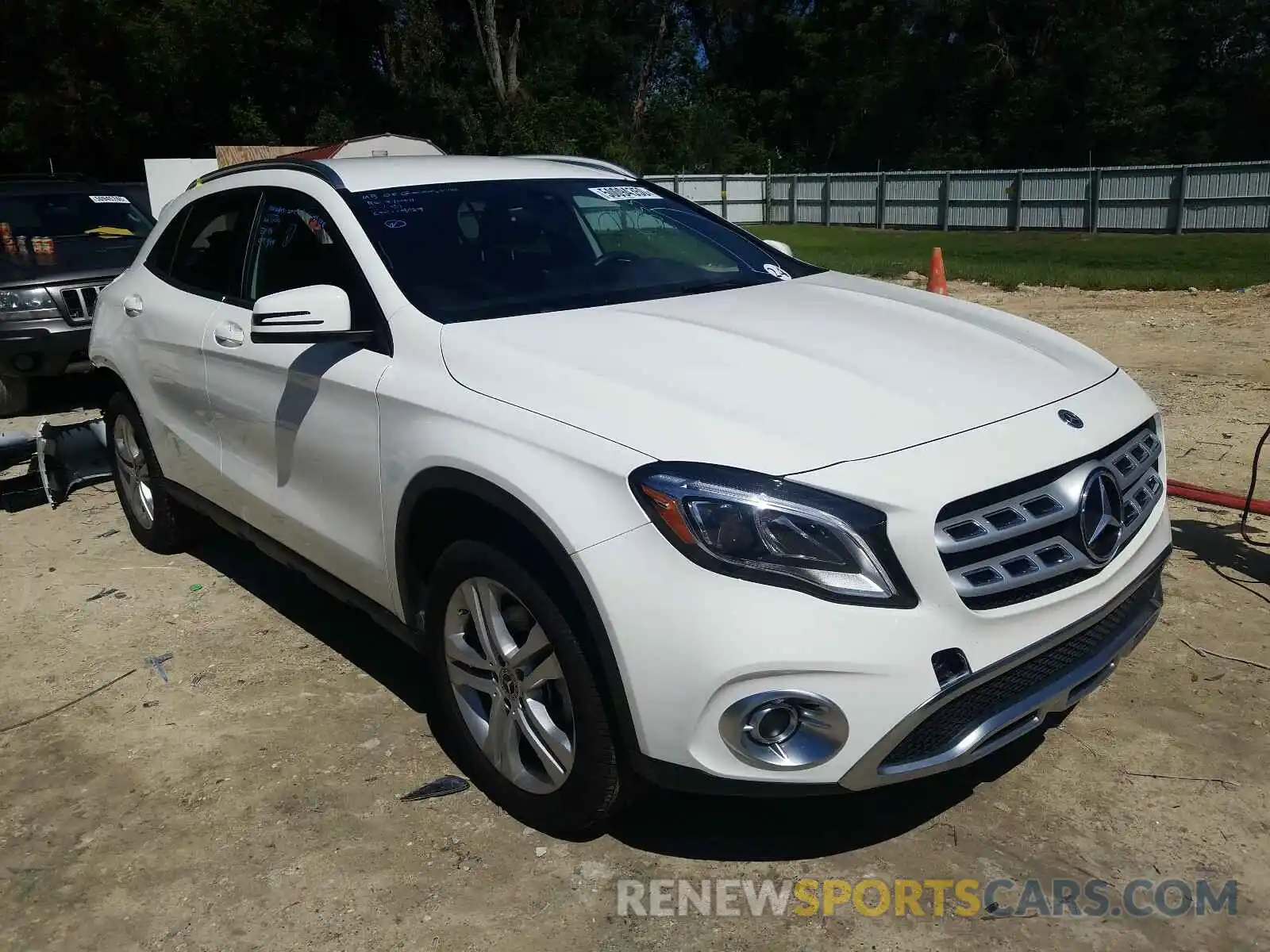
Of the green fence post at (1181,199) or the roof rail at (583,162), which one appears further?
the green fence post at (1181,199)

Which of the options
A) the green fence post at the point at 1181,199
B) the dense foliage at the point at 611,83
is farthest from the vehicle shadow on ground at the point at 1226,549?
the dense foliage at the point at 611,83

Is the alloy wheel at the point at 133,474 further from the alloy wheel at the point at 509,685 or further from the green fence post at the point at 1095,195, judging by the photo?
the green fence post at the point at 1095,195

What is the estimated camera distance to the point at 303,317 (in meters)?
3.32

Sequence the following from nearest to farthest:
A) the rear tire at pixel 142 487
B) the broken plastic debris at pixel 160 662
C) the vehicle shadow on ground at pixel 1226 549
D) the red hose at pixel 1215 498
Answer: the broken plastic debris at pixel 160 662 < the vehicle shadow on ground at pixel 1226 549 < the red hose at pixel 1215 498 < the rear tire at pixel 142 487

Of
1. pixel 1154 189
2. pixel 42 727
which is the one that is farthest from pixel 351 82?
pixel 42 727

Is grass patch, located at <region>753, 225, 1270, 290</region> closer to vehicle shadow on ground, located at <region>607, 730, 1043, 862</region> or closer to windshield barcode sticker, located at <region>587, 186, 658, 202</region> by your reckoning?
windshield barcode sticker, located at <region>587, 186, 658, 202</region>

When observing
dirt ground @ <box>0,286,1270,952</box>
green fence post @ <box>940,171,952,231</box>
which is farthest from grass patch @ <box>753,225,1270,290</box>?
dirt ground @ <box>0,286,1270,952</box>

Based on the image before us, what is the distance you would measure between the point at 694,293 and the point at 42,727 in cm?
270

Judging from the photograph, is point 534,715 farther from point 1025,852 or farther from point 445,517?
point 1025,852

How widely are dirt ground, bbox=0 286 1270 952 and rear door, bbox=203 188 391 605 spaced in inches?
23.0

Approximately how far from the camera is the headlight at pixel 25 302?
8.33 metres

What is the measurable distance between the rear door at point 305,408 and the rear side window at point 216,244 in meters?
0.10

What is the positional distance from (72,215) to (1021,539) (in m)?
9.57

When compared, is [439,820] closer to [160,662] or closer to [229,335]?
[160,662]
